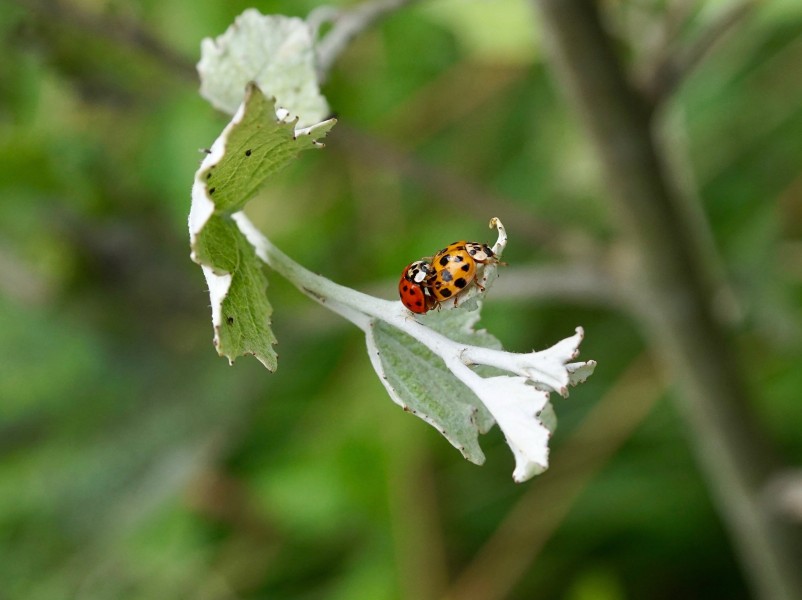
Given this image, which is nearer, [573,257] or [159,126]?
[573,257]

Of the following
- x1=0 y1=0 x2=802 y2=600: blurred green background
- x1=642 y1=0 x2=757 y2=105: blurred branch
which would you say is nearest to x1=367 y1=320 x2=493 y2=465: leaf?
x1=642 y1=0 x2=757 y2=105: blurred branch

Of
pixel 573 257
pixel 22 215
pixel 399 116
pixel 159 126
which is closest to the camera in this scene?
pixel 573 257

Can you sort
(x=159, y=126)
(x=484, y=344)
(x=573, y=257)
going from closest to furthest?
(x=484, y=344) < (x=573, y=257) < (x=159, y=126)

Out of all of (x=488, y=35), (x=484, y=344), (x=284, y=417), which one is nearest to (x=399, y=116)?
(x=488, y=35)

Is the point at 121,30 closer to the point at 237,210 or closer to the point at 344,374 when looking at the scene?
the point at 237,210

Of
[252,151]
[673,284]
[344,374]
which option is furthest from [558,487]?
[252,151]

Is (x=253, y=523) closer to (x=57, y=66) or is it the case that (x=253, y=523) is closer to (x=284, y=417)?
(x=284, y=417)

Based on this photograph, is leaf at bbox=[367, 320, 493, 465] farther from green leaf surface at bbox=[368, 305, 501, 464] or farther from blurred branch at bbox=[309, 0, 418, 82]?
blurred branch at bbox=[309, 0, 418, 82]

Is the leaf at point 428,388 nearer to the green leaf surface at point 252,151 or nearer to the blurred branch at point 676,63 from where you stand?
the green leaf surface at point 252,151
